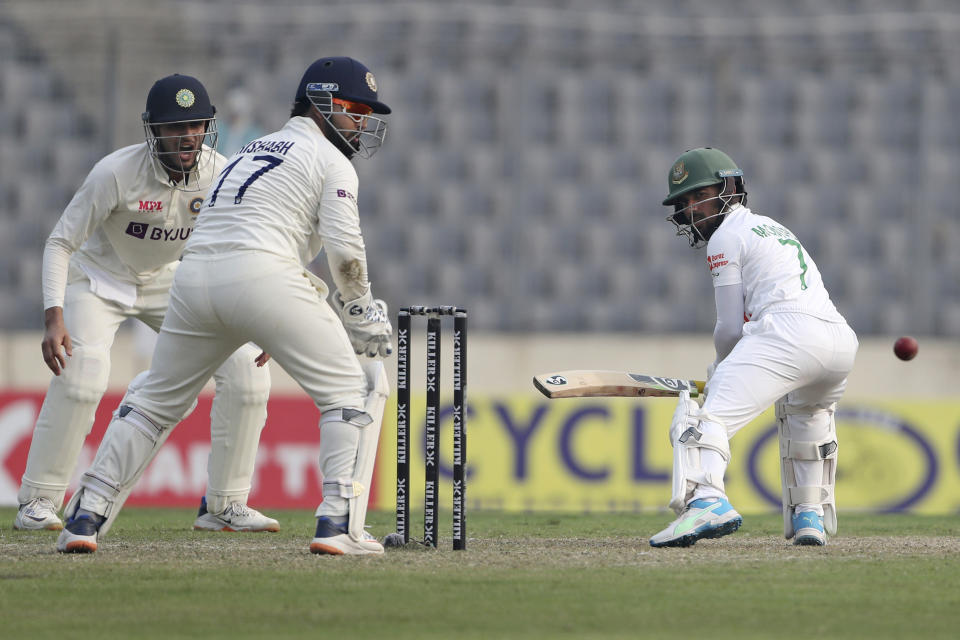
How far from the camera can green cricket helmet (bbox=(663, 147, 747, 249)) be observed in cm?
582

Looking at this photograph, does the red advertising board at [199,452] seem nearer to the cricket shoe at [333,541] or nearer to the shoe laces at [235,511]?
the shoe laces at [235,511]

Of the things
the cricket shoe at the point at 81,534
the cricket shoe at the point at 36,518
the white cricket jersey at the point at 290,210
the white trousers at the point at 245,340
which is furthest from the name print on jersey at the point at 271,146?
the cricket shoe at the point at 36,518

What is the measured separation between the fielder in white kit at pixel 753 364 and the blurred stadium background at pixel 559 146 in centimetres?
531

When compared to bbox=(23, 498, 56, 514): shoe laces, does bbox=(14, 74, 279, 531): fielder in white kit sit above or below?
above

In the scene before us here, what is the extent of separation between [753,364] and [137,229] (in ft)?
9.13

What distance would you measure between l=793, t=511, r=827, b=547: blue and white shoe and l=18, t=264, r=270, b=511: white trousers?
2.34 metres

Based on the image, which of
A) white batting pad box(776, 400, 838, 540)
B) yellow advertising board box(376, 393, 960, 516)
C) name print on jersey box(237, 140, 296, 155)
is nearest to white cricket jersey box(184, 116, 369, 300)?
name print on jersey box(237, 140, 296, 155)

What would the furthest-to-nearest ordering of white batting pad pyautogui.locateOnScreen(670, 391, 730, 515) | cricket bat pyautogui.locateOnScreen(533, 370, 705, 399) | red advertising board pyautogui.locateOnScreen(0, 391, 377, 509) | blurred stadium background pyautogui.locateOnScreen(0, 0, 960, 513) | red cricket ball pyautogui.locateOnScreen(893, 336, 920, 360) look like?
blurred stadium background pyautogui.locateOnScreen(0, 0, 960, 513) → red advertising board pyautogui.locateOnScreen(0, 391, 377, 509) → red cricket ball pyautogui.locateOnScreen(893, 336, 920, 360) → cricket bat pyautogui.locateOnScreen(533, 370, 705, 399) → white batting pad pyautogui.locateOnScreen(670, 391, 730, 515)

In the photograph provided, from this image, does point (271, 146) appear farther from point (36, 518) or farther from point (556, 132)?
point (556, 132)

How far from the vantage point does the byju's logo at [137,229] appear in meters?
6.26

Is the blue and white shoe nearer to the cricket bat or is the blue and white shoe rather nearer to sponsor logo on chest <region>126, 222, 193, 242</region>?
the cricket bat

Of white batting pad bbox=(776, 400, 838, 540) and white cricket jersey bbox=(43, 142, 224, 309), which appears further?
white cricket jersey bbox=(43, 142, 224, 309)

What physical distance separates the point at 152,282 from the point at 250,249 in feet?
5.77

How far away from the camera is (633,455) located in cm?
974
